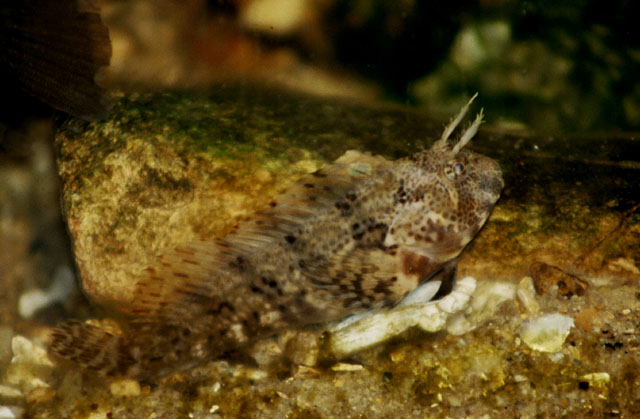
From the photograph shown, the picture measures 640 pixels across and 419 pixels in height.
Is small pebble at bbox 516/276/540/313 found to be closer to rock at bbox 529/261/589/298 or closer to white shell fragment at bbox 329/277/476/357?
rock at bbox 529/261/589/298

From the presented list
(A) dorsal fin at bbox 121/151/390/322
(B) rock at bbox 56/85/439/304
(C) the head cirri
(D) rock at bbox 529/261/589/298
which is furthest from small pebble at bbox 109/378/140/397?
(D) rock at bbox 529/261/589/298

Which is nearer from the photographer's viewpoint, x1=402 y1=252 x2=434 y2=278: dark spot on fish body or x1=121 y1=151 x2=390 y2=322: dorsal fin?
x1=121 y1=151 x2=390 y2=322: dorsal fin

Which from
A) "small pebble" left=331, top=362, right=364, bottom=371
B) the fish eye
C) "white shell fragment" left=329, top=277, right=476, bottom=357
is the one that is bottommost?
"small pebble" left=331, top=362, right=364, bottom=371

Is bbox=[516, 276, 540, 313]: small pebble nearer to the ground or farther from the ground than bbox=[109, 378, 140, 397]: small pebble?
nearer to the ground

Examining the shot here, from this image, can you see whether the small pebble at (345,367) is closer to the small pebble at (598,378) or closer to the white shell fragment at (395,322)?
the white shell fragment at (395,322)

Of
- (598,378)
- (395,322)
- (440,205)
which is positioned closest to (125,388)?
(395,322)

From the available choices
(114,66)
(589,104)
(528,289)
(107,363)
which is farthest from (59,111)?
(589,104)

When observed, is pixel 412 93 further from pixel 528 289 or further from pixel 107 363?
pixel 107 363
